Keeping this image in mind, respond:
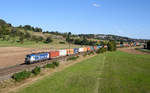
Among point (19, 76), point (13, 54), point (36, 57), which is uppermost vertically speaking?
point (36, 57)

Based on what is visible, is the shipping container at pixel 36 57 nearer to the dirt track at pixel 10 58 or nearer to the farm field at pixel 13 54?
the dirt track at pixel 10 58

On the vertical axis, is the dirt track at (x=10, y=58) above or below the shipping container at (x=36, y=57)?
below

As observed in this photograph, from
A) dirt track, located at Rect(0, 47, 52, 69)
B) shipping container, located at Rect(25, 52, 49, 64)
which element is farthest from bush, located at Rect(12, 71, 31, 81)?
dirt track, located at Rect(0, 47, 52, 69)

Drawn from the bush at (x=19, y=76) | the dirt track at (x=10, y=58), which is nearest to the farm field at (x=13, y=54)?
the dirt track at (x=10, y=58)

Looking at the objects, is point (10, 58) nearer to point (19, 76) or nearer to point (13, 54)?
point (13, 54)

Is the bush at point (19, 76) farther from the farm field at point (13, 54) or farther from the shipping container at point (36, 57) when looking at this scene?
the farm field at point (13, 54)

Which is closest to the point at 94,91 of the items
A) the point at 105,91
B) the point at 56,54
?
the point at 105,91

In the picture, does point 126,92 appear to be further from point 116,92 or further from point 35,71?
point 35,71

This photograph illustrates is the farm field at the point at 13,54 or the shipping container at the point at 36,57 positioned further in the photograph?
the farm field at the point at 13,54

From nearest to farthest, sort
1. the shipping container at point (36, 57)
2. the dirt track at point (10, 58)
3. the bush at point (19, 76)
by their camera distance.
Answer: the bush at point (19, 76) → the shipping container at point (36, 57) → the dirt track at point (10, 58)

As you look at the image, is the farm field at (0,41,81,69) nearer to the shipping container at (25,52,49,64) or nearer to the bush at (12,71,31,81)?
the shipping container at (25,52,49,64)

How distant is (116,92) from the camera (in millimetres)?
22422

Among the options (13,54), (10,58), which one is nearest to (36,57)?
(10,58)

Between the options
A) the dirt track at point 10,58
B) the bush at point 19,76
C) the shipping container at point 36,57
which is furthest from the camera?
the dirt track at point 10,58
